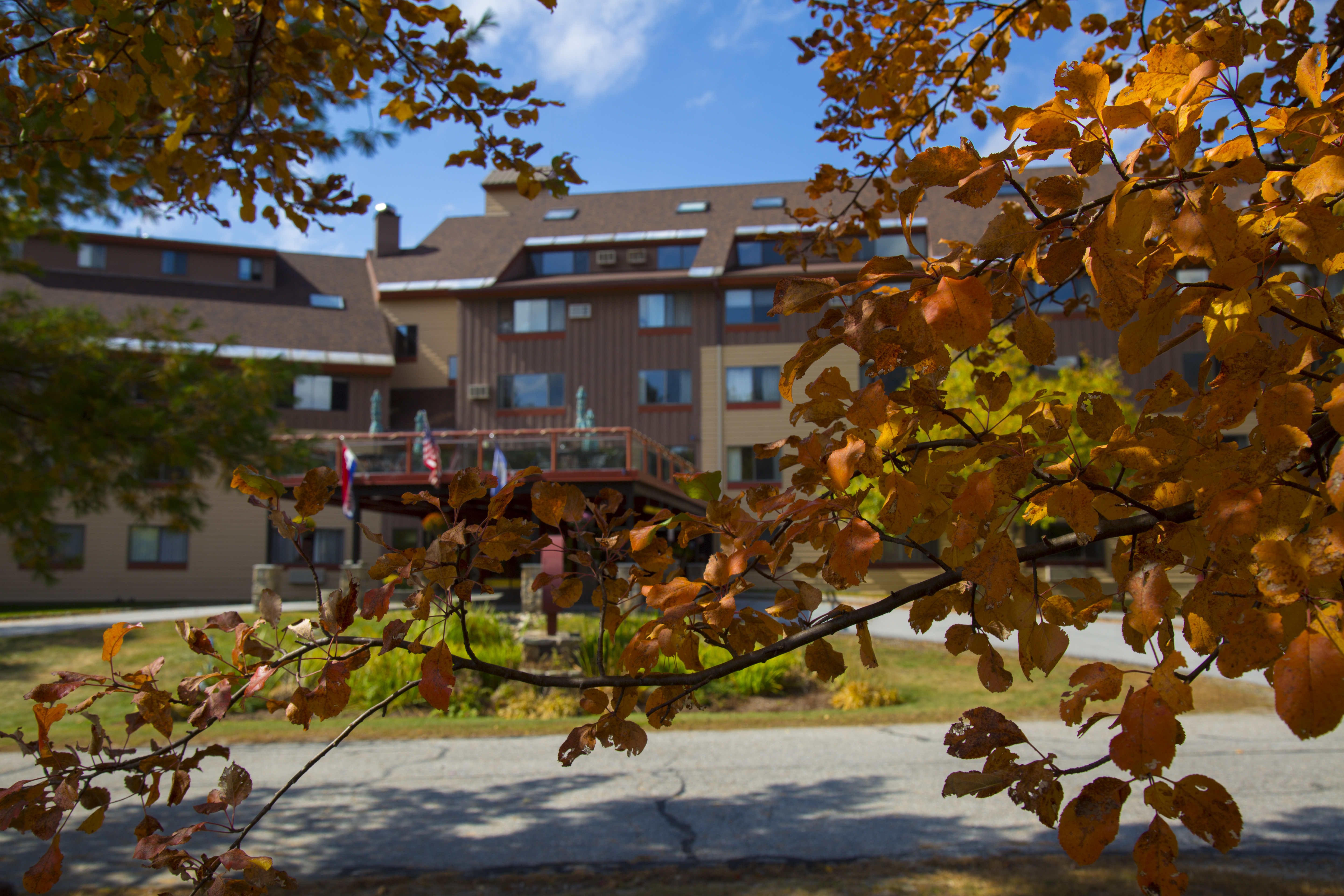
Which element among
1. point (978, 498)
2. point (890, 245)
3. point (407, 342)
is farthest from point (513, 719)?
point (407, 342)

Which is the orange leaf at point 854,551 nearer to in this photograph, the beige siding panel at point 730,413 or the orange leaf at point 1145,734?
the orange leaf at point 1145,734

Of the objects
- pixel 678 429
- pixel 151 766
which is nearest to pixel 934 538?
pixel 151 766

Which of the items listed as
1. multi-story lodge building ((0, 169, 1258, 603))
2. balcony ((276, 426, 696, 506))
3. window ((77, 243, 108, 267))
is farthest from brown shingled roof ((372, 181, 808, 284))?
balcony ((276, 426, 696, 506))

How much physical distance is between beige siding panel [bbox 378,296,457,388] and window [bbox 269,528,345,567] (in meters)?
5.54

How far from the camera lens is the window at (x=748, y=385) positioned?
92.6ft

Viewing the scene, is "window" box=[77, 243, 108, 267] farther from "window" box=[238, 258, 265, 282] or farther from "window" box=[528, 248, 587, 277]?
"window" box=[528, 248, 587, 277]

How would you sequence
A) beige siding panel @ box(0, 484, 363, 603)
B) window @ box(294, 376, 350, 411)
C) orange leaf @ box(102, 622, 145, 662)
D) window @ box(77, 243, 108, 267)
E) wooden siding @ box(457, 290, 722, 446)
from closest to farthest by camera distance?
1. orange leaf @ box(102, 622, 145, 662)
2. beige siding panel @ box(0, 484, 363, 603)
3. wooden siding @ box(457, 290, 722, 446)
4. window @ box(294, 376, 350, 411)
5. window @ box(77, 243, 108, 267)

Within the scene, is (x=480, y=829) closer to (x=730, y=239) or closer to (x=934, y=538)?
(x=934, y=538)

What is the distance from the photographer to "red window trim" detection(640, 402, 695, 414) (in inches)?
1129

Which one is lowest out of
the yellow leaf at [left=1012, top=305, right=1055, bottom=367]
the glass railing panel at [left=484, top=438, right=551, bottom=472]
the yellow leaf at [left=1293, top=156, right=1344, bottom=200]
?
the yellow leaf at [left=1012, top=305, right=1055, bottom=367]

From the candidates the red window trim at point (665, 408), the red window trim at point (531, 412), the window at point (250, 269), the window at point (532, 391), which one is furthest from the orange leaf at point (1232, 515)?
the window at point (250, 269)

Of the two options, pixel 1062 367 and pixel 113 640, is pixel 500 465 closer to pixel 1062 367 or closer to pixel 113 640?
pixel 113 640

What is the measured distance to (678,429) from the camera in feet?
94.0

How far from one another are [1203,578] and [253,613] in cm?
1951
